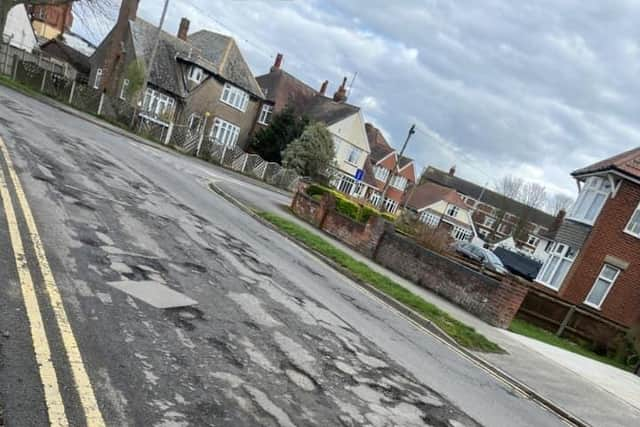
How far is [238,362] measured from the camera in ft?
14.3

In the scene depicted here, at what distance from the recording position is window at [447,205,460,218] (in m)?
70.8

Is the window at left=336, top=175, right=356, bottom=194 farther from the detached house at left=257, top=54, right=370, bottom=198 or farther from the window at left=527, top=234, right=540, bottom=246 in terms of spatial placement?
the window at left=527, top=234, right=540, bottom=246

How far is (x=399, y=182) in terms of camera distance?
200 ft

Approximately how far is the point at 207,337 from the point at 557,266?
21042 millimetres

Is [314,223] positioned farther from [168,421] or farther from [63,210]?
[168,421]

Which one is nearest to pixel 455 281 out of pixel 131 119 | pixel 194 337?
pixel 194 337

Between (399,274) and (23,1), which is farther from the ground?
(23,1)

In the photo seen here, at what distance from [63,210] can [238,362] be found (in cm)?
448

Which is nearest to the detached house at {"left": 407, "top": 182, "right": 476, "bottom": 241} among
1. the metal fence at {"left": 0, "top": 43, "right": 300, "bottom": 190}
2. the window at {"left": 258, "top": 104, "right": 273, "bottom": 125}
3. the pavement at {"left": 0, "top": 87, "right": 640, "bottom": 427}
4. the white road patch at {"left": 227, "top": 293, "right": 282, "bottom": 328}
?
the window at {"left": 258, "top": 104, "right": 273, "bottom": 125}

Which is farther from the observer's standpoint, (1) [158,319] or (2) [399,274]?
(2) [399,274]

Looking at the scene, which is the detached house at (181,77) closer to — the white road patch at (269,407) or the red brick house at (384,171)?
the red brick house at (384,171)

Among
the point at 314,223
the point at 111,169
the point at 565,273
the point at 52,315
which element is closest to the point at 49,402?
Result: the point at 52,315

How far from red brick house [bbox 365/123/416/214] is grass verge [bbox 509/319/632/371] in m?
37.2

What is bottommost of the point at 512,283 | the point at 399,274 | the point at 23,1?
the point at 399,274
